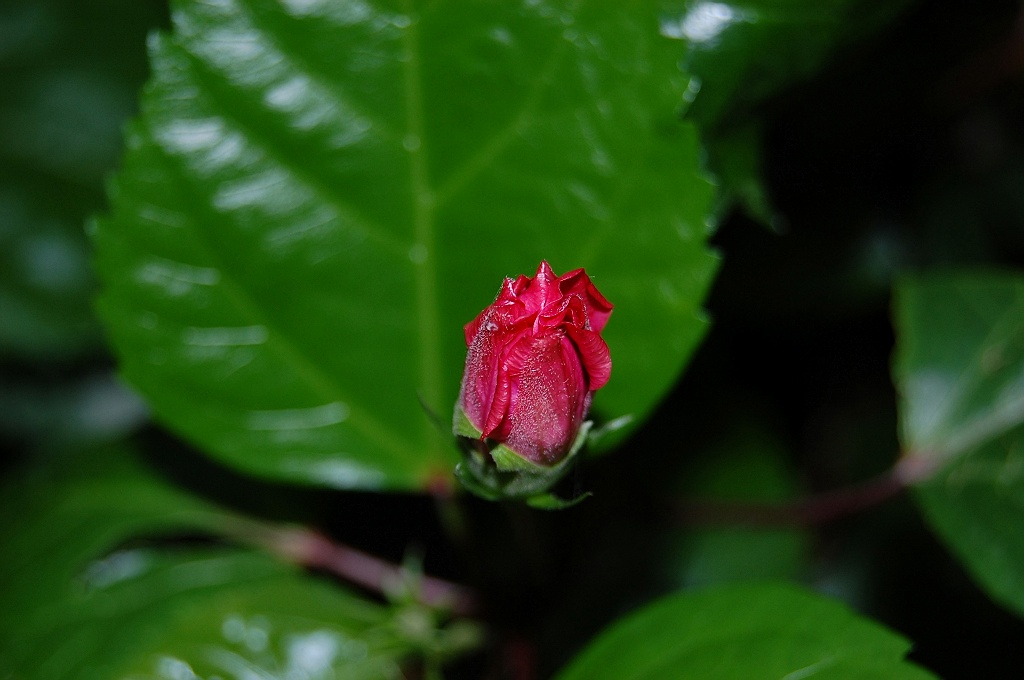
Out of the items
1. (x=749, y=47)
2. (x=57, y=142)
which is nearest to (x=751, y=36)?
(x=749, y=47)

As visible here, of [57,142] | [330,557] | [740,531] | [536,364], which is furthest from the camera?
[57,142]

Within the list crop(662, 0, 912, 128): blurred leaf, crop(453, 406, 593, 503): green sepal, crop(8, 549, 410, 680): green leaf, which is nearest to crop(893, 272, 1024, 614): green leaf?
crop(662, 0, 912, 128): blurred leaf

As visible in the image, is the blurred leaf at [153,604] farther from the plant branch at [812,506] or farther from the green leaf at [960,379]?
the green leaf at [960,379]

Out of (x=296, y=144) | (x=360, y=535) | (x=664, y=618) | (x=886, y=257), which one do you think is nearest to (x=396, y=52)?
(x=296, y=144)

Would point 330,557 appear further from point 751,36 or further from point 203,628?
point 751,36

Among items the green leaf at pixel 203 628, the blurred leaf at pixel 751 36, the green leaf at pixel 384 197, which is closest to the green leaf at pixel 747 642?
the green leaf at pixel 384 197

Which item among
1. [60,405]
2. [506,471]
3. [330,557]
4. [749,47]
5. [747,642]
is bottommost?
[60,405]
